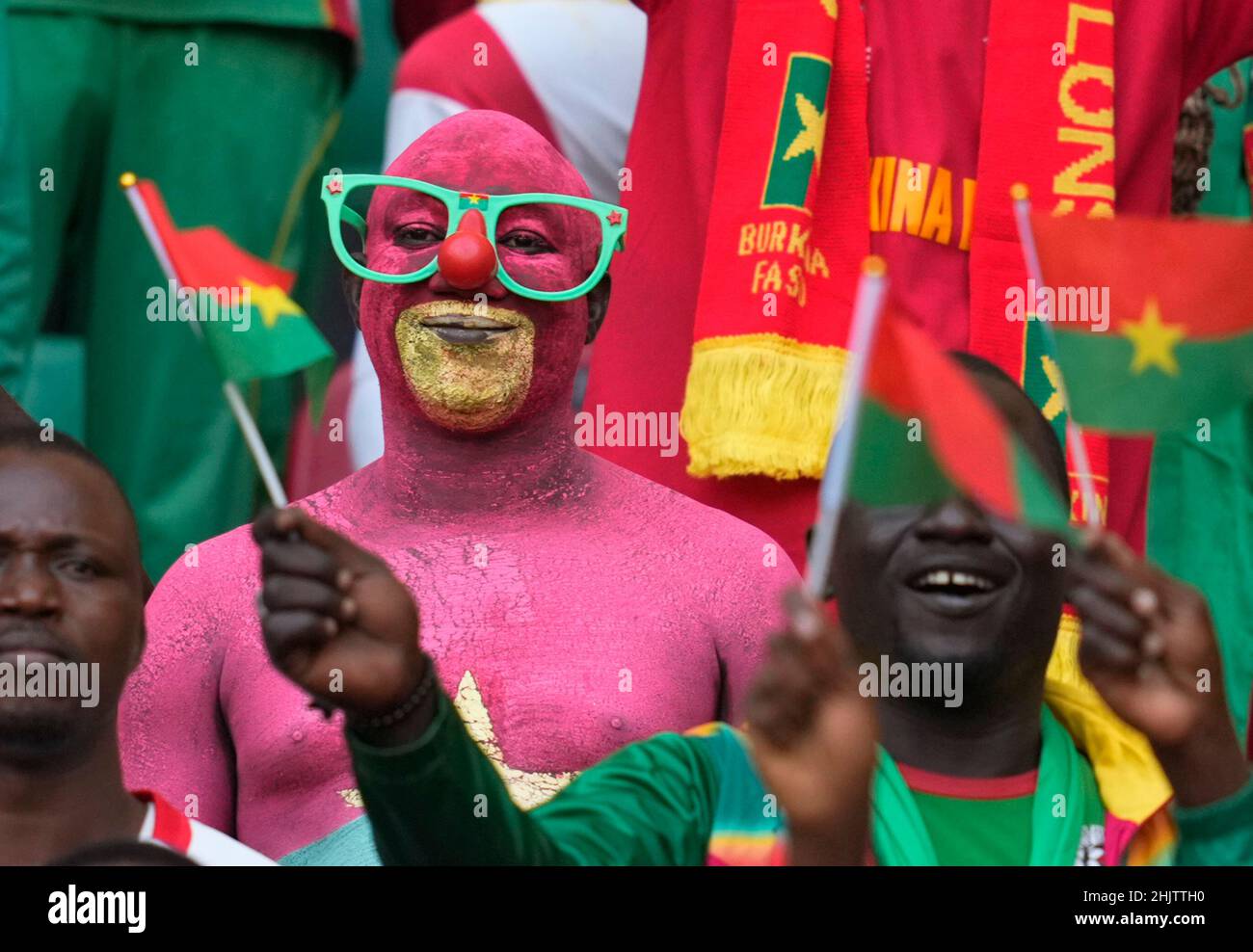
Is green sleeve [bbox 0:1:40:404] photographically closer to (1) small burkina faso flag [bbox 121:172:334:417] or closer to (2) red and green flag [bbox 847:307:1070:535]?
(1) small burkina faso flag [bbox 121:172:334:417]

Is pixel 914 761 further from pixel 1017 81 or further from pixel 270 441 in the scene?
pixel 270 441

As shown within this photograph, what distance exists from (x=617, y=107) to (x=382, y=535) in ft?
5.13

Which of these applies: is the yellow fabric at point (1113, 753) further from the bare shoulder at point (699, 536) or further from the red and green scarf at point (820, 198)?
the red and green scarf at point (820, 198)

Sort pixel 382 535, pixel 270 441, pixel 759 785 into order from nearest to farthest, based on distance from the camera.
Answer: pixel 759 785, pixel 382 535, pixel 270 441

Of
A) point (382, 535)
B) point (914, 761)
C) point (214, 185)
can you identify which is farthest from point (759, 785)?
point (214, 185)

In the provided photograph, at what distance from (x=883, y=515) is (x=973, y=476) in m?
0.78

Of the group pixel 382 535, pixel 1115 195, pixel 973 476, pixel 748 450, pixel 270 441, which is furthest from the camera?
pixel 270 441

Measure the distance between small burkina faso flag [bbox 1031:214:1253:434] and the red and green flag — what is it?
298 millimetres

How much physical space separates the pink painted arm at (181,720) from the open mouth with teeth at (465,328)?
0.46 m

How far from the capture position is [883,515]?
3.38 metres

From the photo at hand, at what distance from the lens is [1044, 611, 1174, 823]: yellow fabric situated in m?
3.32

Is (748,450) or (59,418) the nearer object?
(748,450)
